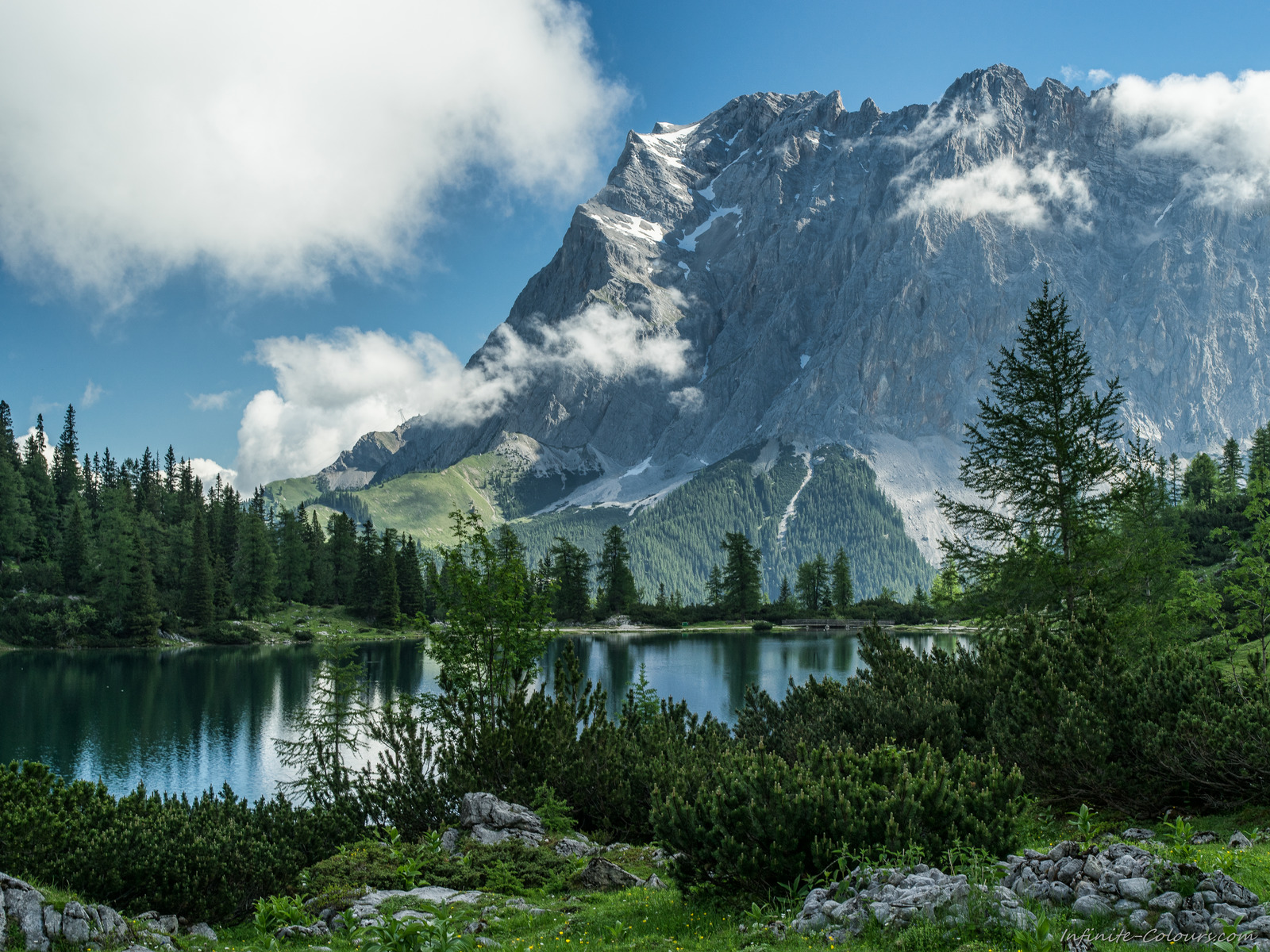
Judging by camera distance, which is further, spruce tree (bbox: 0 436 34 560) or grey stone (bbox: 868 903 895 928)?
spruce tree (bbox: 0 436 34 560)

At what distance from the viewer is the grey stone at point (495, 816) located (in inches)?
590

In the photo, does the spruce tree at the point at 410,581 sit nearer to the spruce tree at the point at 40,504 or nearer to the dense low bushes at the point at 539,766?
the spruce tree at the point at 40,504

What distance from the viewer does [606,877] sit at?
12.0 m

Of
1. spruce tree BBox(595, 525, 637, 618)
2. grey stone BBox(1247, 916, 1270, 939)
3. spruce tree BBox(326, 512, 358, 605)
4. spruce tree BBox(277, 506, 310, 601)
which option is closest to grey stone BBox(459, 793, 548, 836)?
grey stone BBox(1247, 916, 1270, 939)

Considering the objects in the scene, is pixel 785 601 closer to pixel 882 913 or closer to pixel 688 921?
pixel 688 921

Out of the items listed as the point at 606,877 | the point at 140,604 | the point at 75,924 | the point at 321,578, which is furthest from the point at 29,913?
the point at 321,578

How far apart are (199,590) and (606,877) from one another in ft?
357

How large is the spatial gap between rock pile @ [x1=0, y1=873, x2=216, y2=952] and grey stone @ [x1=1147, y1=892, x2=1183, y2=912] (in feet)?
36.8

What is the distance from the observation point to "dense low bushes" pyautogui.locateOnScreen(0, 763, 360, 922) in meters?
12.0

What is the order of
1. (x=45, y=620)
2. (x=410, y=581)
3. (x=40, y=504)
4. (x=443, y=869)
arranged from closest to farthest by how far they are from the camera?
1. (x=443, y=869)
2. (x=45, y=620)
3. (x=40, y=504)
4. (x=410, y=581)

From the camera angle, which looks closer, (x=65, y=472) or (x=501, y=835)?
(x=501, y=835)

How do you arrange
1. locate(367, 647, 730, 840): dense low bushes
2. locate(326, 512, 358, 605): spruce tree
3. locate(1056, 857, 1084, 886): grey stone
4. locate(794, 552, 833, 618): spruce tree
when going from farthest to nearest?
locate(794, 552, 833, 618): spruce tree
locate(326, 512, 358, 605): spruce tree
locate(367, 647, 730, 840): dense low bushes
locate(1056, 857, 1084, 886): grey stone

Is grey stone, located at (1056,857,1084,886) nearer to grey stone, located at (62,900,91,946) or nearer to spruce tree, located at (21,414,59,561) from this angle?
grey stone, located at (62,900,91,946)

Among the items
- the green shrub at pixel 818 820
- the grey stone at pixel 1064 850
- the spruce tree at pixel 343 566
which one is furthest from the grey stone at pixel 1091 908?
the spruce tree at pixel 343 566
